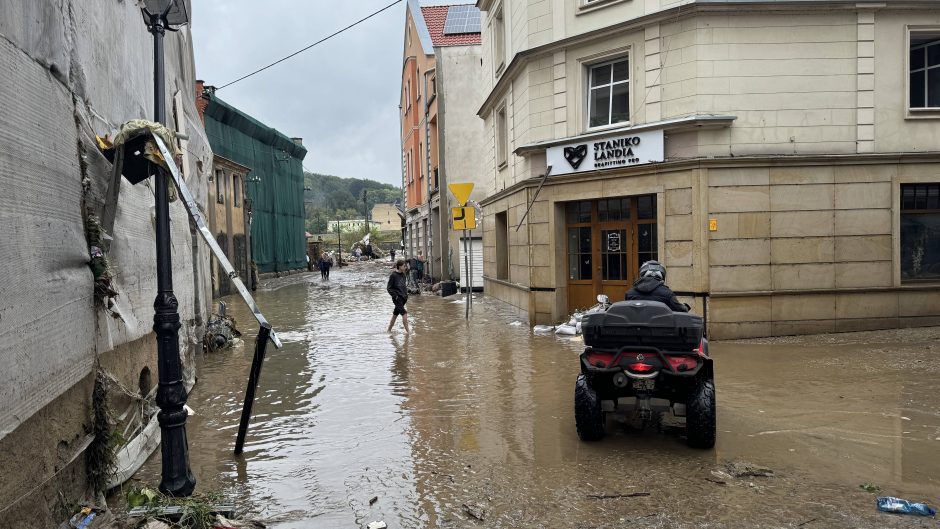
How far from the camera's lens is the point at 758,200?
11414 millimetres

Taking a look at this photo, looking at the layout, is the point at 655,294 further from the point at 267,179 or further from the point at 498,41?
the point at 267,179

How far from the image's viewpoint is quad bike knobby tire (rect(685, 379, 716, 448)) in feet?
18.3

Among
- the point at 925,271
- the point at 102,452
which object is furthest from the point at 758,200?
the point at 102,452

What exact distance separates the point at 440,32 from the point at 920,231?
19.1 metres

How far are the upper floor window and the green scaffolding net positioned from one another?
18.3 metres

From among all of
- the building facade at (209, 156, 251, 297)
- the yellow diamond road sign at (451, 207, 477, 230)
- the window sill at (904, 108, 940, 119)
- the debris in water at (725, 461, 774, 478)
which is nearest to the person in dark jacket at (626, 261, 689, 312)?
the debris in water at (725, 461, 774, 478)

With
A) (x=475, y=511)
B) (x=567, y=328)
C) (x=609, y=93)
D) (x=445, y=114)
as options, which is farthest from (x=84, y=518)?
(x=445, y=114)

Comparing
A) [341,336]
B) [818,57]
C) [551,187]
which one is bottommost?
[341,336]

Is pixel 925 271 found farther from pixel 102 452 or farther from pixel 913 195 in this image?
pixel 102 452

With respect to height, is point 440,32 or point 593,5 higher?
point 440,32

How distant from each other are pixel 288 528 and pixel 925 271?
12291 millimetres

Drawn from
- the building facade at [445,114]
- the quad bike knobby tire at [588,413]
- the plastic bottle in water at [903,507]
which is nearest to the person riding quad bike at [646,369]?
the quad bike knobby tire at [588,413]

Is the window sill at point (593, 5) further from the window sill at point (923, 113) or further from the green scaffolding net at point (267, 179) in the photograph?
the green scaffolding net at point (267, 179)

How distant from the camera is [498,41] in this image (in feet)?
57.7
